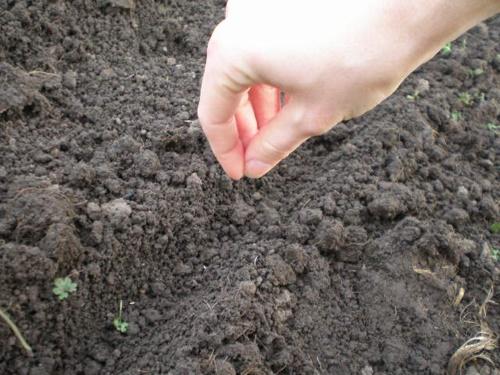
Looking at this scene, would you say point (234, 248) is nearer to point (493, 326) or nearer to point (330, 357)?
point (330, 357)

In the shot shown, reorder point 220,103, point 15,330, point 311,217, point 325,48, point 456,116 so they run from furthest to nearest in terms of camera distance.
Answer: point 456,116, point 311,217, point 15,330, point 220,103, point 325,48

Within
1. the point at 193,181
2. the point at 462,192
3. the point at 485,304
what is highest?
the point at 193,181

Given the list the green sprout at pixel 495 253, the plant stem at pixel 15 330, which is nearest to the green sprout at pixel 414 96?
the green sprout at pixel 495 253

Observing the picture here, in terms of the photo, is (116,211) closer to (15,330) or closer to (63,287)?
(63,287)

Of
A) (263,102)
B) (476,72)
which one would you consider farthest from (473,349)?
(476,72)

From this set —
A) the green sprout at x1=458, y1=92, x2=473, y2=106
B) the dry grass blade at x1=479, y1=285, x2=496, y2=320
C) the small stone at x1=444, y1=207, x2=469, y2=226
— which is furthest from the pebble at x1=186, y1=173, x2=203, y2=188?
the green sprout at x1=458, y1=92, x2=473, y2=106

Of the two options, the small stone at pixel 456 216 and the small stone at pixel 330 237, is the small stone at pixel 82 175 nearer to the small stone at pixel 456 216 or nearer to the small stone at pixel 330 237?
the small stone at pixel 330 237
